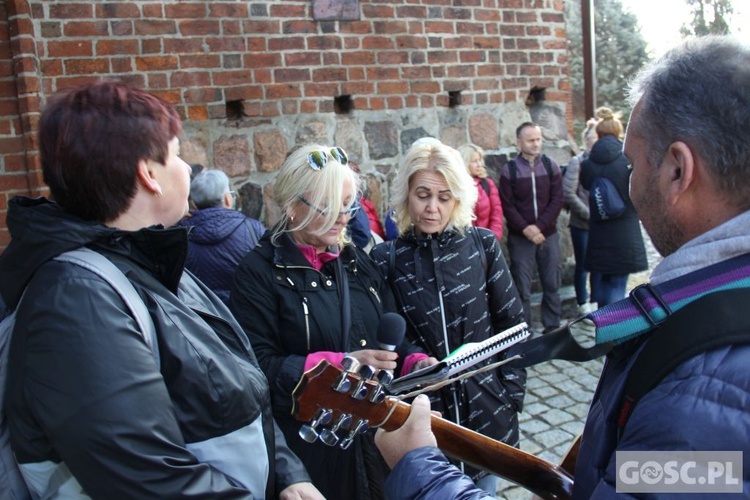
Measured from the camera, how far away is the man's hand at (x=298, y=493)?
4.91 ft

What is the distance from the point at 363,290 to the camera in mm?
2145

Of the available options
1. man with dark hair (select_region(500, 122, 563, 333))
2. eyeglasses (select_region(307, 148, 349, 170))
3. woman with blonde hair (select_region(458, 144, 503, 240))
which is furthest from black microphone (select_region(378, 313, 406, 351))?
man with dark hair (select_region(500, 122, 563, 333))

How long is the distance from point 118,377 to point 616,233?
14.9 feet

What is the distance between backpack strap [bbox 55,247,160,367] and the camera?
3.81ft

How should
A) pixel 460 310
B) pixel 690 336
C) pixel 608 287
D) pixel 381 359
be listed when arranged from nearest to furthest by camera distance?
pixel 690 336
pixel 381 359
pixel 460 310
pixel 608 287

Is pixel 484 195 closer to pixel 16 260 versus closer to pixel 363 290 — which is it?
pixel 363 290

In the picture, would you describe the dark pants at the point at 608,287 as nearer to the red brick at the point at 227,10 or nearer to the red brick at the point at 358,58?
the red brick at the point at 358,58

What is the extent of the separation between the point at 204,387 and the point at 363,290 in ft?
3.22

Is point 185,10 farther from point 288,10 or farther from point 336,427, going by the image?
point 336,427

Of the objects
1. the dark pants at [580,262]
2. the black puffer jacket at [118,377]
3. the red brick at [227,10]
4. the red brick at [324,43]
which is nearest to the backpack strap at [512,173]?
the dark pants at [580,262]

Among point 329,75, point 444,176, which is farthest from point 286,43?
point 444,176

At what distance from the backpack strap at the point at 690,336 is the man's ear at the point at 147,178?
1051 mm

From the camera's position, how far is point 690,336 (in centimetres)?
86

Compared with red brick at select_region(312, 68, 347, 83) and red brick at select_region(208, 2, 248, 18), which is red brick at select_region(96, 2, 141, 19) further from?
red brick at select_region(312, 68, 347, 83)
